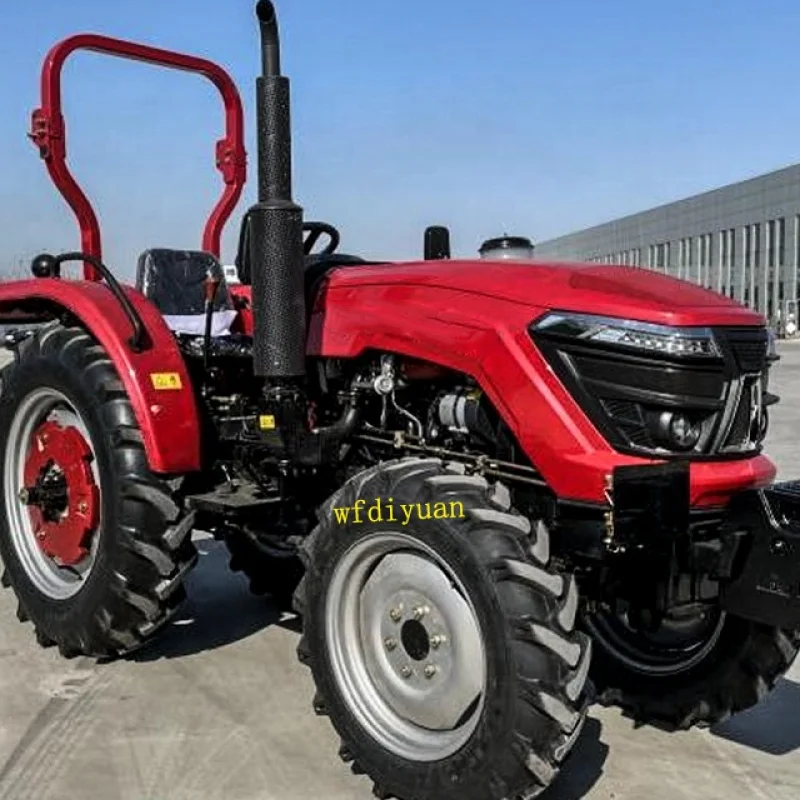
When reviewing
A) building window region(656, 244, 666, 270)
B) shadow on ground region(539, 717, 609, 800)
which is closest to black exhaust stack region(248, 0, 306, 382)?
shadow on ground region(539, 717, 609, 800)

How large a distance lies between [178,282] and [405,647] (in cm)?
231

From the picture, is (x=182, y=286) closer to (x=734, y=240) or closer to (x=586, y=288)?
(x=586, y=288)

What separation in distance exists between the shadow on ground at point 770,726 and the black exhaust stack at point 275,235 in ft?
6.27

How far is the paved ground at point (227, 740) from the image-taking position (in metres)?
3.22

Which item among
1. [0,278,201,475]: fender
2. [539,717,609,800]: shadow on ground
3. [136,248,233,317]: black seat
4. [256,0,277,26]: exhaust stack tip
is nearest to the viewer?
[539,717,609,800]: shadow on ground

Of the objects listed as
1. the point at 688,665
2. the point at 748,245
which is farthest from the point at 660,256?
the point at 688,665

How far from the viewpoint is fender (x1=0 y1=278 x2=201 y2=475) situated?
3.94 meters

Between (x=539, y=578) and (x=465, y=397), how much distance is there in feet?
2.45

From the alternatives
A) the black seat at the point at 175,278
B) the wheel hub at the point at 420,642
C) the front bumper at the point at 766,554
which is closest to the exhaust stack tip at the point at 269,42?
the black seat at the point at 175,278

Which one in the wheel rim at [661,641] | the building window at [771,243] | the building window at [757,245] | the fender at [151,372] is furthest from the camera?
the building window at [757,245]

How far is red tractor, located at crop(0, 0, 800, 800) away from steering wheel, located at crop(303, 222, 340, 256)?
0.03 metres

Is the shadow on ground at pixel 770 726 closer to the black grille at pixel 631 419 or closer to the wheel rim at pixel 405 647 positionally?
the wheel rim at pixel 405 647

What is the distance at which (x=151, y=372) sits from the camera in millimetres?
4008

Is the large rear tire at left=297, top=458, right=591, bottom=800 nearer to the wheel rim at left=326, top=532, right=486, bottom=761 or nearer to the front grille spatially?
the wheel rim at left=326, top=532, right=486, bottom=761
